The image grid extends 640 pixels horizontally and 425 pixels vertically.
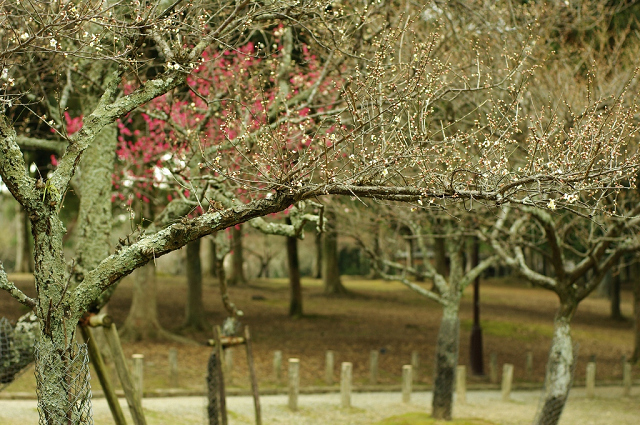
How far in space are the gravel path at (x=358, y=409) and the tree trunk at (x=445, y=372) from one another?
1.03 m

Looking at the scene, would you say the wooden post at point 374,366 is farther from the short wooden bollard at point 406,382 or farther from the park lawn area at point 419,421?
the park lawn area at point 419,421

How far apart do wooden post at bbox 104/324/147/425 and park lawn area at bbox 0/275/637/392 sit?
5.80 meters

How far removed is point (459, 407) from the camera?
1446cm

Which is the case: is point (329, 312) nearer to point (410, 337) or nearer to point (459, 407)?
point (410, 337)

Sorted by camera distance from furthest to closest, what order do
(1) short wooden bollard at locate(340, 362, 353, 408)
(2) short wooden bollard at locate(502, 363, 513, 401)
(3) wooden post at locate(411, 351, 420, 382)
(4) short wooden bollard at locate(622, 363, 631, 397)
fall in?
(3) wooden post at locate(411, 351, 420, 382) → (4) short wooden bollard at locate(622, 363, 631, 397) → (2) short wooden bollard at locate(502, 363, 513, 401) → (1) short wooden bollard at locate(340, 362, 353, 408)

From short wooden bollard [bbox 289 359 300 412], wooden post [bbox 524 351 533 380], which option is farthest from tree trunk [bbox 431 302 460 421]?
wooden post [bbox 524 351 533 380]

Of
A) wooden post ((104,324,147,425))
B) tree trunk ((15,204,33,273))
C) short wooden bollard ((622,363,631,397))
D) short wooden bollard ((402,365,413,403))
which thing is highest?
tree trunk ((15,204,33,273))

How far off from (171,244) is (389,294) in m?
31.1

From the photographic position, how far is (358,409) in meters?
13.7

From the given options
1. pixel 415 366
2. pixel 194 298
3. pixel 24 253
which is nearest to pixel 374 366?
pixel 415 366

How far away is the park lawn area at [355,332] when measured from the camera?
17.1 m

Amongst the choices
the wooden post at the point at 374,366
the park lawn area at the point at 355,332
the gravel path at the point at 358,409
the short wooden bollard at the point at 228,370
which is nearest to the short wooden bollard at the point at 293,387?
the gravel path at the point at 358,409

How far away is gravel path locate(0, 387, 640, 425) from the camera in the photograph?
11.7m

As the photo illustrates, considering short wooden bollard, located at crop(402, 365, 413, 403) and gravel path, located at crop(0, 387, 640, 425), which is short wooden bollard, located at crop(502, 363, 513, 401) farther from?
short wooden bollard, located at crop(402, 365, 413, 403)
